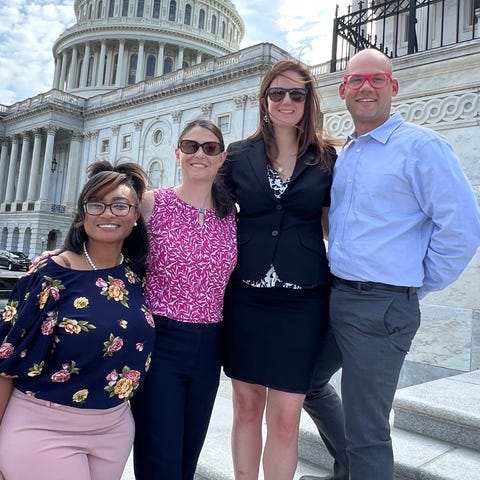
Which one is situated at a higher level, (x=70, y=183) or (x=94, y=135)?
(x=94, y=135)

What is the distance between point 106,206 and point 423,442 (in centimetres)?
252

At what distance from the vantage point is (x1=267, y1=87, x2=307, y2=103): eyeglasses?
8.20ft

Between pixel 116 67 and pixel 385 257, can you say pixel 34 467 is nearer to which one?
pixel 385 257

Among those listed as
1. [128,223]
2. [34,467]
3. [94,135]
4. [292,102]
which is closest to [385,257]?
[292,102]

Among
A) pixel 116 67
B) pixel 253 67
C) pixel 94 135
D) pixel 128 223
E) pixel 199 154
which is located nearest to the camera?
pixel 128 223

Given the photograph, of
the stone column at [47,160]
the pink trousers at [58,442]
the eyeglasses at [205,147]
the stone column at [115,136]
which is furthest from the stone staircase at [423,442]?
the stone column at [47,160]

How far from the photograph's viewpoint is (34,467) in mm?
1898

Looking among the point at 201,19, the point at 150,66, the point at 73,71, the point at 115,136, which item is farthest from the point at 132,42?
the point at 115,136

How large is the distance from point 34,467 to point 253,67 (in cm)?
3557

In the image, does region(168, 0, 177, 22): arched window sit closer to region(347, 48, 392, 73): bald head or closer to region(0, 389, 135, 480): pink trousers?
region(347, 48, 392, 73): bald head

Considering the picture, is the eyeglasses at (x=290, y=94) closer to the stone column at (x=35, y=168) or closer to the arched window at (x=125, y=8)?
the stone column at (x=35, y=168)

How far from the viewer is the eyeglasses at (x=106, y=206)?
2.17 meters

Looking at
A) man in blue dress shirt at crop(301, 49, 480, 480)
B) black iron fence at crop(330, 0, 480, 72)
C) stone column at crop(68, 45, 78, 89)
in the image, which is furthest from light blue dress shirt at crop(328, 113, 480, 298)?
stone column at crop(68, 45, 78, 89)

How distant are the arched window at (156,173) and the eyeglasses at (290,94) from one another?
38400mm
